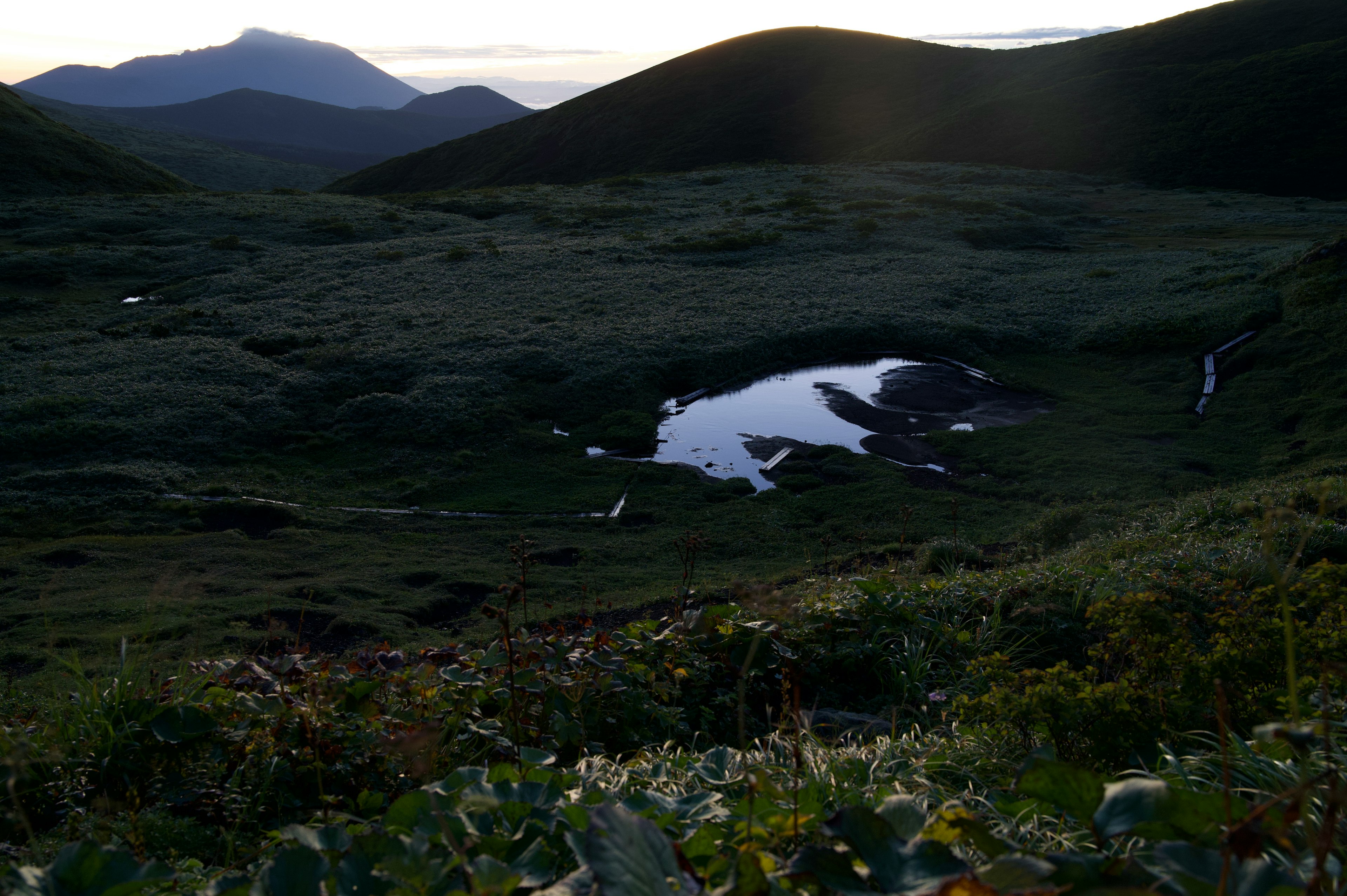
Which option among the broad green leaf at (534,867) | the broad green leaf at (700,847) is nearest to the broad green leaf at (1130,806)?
the broad green leaf at (700,847)

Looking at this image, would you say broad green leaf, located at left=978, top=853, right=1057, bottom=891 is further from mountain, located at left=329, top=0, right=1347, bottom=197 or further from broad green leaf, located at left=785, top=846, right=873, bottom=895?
mountain, located at left=329, top=0, right=1347, bottom=197

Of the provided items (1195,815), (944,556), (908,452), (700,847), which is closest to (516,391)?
(908,452)

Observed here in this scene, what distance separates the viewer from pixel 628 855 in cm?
151

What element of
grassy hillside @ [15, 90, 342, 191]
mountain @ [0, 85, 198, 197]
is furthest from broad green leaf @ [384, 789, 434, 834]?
grassy hillside @ [15, 90, 342, 191]

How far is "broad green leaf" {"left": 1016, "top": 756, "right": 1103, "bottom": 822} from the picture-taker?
178cm

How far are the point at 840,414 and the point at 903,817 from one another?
16095 mm

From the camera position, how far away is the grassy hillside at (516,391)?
10508 mm

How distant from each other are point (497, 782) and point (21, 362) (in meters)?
22.4

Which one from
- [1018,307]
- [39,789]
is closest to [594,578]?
[39,789]

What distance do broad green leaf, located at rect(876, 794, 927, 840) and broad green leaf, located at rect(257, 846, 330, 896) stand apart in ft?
3.96

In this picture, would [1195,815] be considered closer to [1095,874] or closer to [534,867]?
[1095,874]

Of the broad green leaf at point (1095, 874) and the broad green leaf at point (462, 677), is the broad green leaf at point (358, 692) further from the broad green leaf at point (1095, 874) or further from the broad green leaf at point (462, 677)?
the broad green leaf at point (1095, 874)

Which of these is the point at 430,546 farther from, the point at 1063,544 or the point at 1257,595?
the point at 1257,595

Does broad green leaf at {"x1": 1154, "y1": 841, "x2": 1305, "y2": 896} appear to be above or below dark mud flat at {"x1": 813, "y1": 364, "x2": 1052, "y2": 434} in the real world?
above
